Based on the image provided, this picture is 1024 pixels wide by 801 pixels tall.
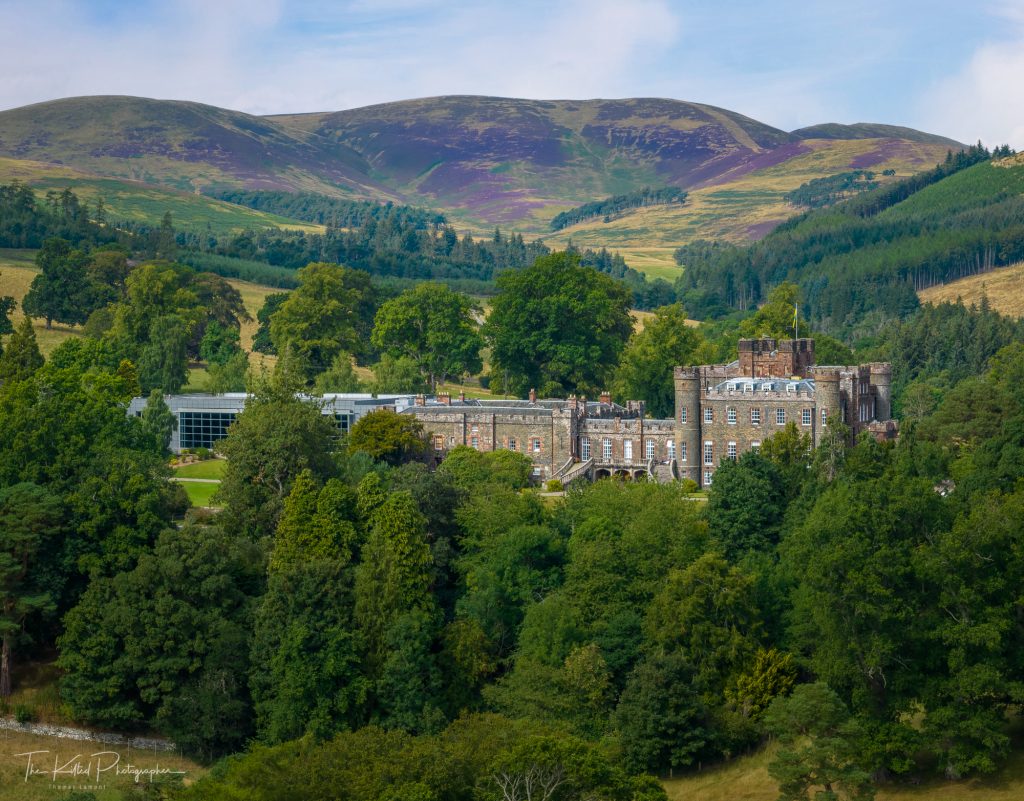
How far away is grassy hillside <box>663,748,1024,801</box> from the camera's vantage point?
5097 cm

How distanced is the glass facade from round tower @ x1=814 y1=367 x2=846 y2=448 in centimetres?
3504

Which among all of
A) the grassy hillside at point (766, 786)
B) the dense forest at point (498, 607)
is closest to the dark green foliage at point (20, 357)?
the dense forest at point (498, 607)

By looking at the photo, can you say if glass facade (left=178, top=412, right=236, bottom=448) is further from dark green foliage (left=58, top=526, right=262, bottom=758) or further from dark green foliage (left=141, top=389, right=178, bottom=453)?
dark green foliage (left=58, top=526, right=262, bottom=758)

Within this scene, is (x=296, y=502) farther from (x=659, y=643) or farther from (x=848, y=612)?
(x=848, y=612)

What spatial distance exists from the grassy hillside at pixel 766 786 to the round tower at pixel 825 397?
28470 millimetres

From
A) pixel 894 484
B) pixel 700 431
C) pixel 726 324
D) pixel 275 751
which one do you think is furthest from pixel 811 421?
pixel 726 324

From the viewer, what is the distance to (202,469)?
286ft

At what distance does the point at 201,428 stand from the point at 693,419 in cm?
3021

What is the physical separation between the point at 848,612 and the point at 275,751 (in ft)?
67.2

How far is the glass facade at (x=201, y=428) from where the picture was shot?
93562mm

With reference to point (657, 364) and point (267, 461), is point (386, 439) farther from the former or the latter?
point (657, 364)

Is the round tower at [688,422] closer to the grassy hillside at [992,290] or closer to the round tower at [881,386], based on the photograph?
the round tower at [881,386]

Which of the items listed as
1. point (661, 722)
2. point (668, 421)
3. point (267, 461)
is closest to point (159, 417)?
point (267, 461)

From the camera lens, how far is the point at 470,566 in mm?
64938
